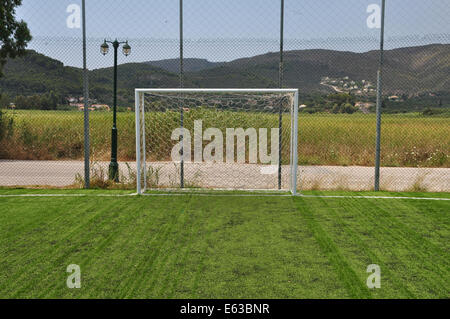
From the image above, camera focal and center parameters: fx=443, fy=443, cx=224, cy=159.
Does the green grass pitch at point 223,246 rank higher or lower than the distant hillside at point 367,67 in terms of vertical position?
lower

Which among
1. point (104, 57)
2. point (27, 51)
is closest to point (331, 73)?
point (104, 57)

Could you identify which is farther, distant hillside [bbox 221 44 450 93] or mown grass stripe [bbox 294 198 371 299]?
distant hillside [bbox 221 44 450 93]

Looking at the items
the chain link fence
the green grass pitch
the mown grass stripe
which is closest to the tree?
the chain link fence

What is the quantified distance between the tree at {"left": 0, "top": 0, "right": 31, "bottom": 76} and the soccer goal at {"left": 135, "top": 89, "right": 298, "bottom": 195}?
10.7 feet

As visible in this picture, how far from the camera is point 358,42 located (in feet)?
24.2

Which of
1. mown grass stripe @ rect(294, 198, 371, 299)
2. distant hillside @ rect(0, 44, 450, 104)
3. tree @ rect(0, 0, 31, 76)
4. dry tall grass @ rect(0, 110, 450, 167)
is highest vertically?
tree @ rect(0, 0, 31, 76)

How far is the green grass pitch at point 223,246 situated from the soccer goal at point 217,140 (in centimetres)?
118

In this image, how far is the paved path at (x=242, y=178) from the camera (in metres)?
7.89

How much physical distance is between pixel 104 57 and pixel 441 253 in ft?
20.2

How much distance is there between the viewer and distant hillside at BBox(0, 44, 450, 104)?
24.8ft

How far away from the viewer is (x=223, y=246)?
14.4ft

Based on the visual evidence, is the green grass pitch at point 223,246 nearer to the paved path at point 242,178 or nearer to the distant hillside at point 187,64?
the paved path at point 242,178

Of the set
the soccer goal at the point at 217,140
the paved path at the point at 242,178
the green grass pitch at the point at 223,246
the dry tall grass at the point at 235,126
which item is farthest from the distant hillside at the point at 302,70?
the green grass pitch at the point at 223,246

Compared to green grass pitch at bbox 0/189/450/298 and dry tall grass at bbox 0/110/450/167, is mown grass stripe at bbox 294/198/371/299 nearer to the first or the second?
green grass pitch at bbox 0/189/450/298
